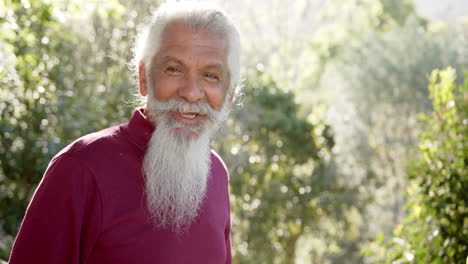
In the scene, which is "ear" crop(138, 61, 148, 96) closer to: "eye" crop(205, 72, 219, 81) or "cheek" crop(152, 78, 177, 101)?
"cheek" crop(152, 78, 177, 101)

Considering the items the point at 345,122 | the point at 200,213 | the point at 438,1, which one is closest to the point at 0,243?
the point at 200,213

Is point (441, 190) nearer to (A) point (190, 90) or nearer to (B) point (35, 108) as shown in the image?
(A) point (190, 90)

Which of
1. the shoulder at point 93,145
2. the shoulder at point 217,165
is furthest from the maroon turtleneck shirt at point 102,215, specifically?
the shoulder at point 217,165

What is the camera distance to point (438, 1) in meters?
44.1

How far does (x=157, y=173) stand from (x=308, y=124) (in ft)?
35.4

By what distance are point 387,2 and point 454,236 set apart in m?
23.6

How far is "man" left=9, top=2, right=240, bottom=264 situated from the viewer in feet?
4.84

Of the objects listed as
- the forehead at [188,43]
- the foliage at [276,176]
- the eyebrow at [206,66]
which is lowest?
the foliage at [276,176]

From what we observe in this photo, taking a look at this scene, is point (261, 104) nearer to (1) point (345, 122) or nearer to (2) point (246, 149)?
(2) point (246, 149)

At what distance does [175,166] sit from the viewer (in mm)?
1873

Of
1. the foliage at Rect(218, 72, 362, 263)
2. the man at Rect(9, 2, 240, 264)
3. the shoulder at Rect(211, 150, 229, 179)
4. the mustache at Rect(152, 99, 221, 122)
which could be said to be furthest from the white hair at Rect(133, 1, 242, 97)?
the foliage at Rect(218, 72, 362, 263)

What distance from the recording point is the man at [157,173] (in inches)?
58.1

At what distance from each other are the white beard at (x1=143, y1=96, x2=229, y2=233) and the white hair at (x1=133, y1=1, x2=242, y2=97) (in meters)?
0.16

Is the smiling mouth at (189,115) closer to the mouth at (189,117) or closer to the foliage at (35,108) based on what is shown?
the mouth at (189,117)
